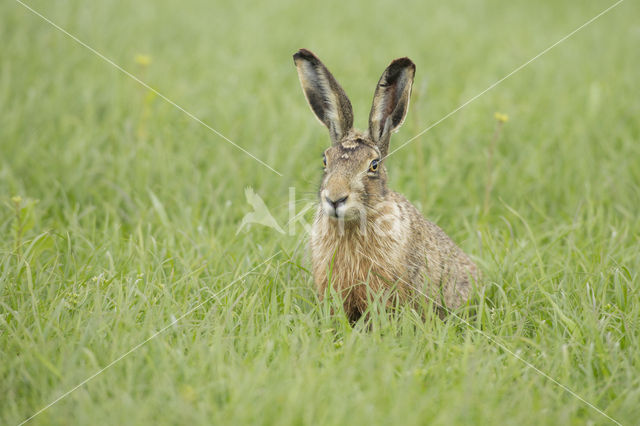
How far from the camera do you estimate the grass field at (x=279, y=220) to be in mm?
2744

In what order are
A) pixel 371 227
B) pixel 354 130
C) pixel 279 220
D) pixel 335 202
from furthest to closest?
pixel 279 220, pixel 354 130, pixel 371 227, pixel 335 202

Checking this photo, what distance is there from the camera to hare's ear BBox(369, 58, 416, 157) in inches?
140

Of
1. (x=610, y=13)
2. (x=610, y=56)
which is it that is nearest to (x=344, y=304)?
(x=610, y=56)

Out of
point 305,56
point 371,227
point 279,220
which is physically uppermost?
point 305,56

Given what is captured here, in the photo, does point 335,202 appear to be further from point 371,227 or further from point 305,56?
point 305,56

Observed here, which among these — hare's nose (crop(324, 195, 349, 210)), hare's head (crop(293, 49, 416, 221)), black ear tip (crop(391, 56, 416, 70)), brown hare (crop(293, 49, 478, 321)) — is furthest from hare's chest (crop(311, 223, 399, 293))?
black ear tip (crop(391, 56, 416, 70))

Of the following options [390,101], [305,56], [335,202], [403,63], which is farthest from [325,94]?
[335,202]

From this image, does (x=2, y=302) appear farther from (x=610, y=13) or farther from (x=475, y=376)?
(x=610, y=13)

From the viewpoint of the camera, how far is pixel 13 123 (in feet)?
18.0

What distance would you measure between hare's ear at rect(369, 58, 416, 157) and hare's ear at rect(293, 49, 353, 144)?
0.15 meters

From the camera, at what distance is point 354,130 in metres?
3.75

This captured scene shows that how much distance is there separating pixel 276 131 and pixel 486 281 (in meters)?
2.66

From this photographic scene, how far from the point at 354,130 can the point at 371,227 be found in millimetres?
590

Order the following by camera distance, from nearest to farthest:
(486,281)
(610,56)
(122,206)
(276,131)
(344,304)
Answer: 1. (344,304)
2. (486,281)
3. (122,206)
4. (276,131)
5. (610,56)
